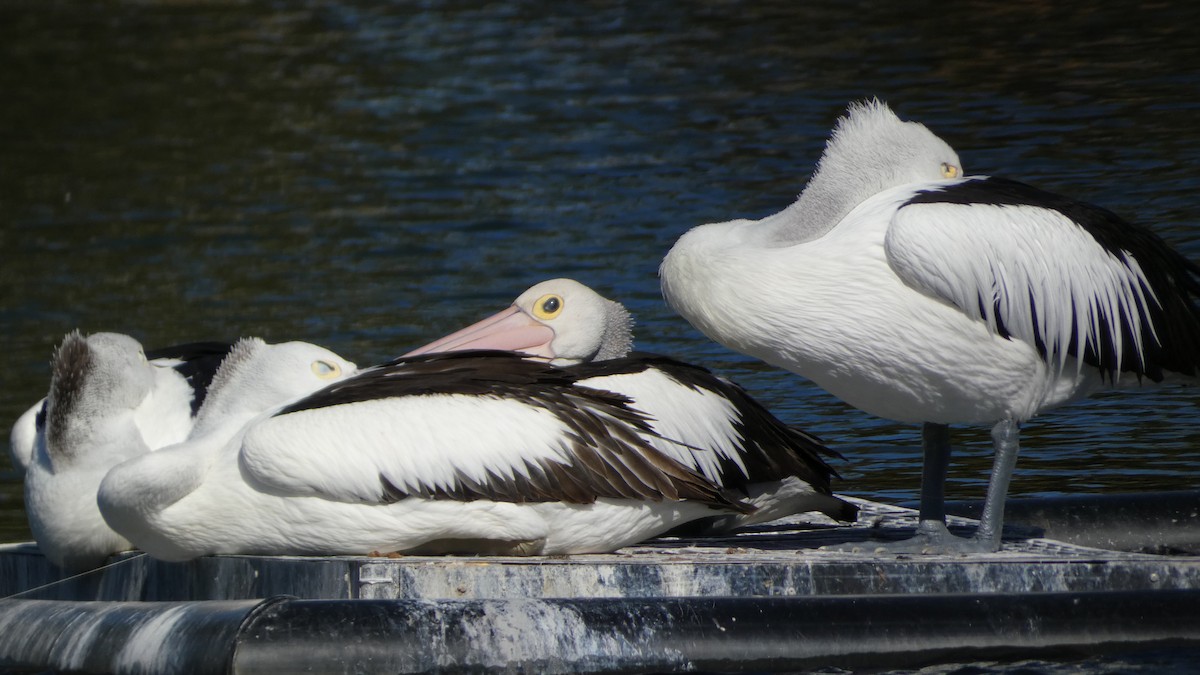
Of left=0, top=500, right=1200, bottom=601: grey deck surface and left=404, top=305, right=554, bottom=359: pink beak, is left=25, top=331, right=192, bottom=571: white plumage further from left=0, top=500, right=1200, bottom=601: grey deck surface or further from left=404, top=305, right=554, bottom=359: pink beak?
left=404, top=305, right=554, bottom=359: pink beak

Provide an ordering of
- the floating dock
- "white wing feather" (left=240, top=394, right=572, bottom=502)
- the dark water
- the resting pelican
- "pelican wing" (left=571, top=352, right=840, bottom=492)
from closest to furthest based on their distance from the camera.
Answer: the floating dock < "white wing feather" (left=240, top=394, right=572, bottom=502) < "pelican wing" (left=571, top=352, right=840, bottom=492) < the resting pelican < the dark water

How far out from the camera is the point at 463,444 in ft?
16.3

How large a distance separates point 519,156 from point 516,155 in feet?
0.13

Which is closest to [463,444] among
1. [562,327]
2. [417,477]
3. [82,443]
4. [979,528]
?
[417,477]

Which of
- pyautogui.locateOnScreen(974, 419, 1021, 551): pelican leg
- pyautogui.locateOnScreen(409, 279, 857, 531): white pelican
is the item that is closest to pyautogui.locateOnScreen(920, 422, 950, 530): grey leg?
pyautogui.locateOnScreen(974, 419, 1021, 551): pelican leg

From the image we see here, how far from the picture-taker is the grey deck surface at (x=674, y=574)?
15.7 feet

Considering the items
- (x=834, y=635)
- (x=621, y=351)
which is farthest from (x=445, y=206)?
(x=834, y=635)

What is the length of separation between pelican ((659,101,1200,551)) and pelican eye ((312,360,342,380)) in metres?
1.02

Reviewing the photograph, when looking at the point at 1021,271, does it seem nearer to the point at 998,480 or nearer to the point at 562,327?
the point at 998,480

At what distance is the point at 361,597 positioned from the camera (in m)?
4.70

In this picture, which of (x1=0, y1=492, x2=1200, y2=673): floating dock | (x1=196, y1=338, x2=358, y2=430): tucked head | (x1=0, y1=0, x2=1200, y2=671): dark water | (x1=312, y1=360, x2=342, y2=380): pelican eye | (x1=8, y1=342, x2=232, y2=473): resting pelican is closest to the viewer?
(x1=0, y1=492, x2=1200, y2=673): floating dock

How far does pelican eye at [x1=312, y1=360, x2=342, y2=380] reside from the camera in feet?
18.4

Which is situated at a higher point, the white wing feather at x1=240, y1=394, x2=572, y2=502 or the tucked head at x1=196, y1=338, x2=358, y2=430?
the tucked head at x1=196, y1=338, x2=358, y2=430

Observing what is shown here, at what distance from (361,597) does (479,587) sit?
0.28 metres
